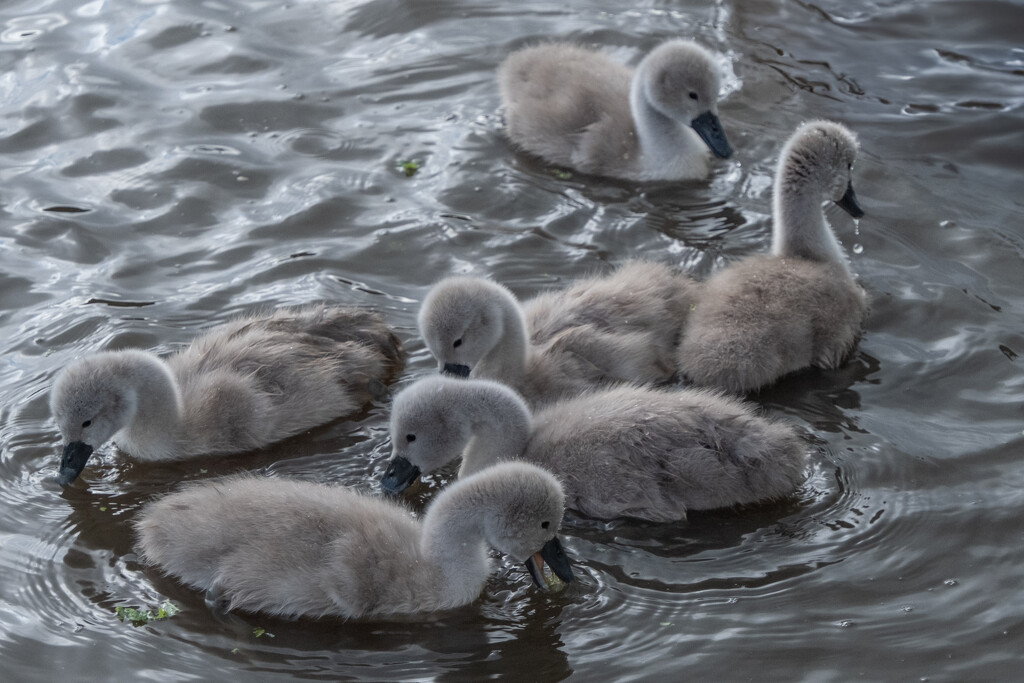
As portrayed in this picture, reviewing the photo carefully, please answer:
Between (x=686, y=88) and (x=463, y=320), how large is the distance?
110 inches

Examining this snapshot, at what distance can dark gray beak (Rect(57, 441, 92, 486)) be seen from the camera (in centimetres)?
533

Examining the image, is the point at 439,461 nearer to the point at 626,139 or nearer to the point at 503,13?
the point at 626,139

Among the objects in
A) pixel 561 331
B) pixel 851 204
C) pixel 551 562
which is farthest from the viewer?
pixel 851 204

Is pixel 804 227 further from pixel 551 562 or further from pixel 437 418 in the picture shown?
pixel 551 562

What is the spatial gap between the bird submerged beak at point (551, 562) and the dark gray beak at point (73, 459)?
201cm

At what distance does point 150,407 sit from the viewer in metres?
5.42

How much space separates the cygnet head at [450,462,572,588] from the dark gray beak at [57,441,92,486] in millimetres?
1740

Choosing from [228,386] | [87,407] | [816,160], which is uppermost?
[816,160]

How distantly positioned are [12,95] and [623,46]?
171 inches

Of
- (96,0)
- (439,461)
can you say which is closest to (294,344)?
(439,461)

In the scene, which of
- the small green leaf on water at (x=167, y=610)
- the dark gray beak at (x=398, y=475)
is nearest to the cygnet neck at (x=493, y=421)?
the dark gray beak at (x=398, y=475)

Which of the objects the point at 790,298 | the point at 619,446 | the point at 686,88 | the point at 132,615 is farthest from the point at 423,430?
the point at 686,88

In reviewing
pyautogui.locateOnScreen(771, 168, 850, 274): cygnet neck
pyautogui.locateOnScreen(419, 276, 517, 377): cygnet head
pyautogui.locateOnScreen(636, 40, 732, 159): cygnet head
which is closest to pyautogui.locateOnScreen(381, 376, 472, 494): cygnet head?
pyautogui.locateOnScreen(419, 276, 517, 377): cygnet head

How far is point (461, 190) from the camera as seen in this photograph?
25.1ft
